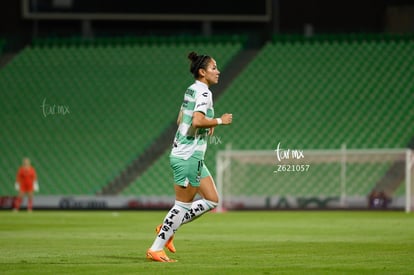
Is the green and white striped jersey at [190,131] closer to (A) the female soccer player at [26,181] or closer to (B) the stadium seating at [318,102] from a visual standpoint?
(A) the female soccer player at [26,181]

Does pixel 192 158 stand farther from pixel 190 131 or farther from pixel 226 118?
pixel 226 118

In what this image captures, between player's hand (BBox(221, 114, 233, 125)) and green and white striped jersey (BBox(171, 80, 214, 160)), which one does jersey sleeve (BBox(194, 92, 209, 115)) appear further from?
player's hand (BBox(221, 114, 233, 125))

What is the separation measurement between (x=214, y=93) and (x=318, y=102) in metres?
3.83

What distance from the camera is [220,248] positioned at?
1234 cm

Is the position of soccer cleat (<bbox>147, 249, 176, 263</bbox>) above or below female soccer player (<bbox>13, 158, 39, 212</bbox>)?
Answer: above

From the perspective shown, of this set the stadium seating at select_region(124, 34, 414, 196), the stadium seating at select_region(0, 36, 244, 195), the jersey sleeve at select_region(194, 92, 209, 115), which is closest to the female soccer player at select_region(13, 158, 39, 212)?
the stadium seating at select_region(0, 36, 244, 195)

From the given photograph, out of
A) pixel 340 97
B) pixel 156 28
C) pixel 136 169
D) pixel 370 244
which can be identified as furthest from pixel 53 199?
pixel 370 244

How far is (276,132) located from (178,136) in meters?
21.1

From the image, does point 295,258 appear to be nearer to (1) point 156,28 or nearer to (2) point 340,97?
(2) point 340,97

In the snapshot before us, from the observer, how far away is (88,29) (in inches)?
1342

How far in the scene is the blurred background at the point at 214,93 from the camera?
29594 mm

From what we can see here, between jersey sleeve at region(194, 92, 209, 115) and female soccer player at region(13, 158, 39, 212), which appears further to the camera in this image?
female soccer player at region(13, 158, 39, 212)

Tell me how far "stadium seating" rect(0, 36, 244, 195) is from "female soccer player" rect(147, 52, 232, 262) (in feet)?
68.0

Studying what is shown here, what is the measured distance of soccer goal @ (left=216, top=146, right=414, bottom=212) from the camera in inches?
1128
